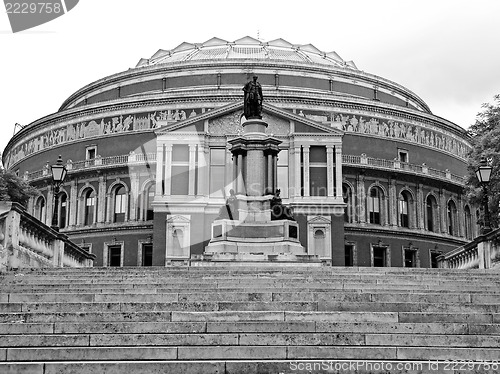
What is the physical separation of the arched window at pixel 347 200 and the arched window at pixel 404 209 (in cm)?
439

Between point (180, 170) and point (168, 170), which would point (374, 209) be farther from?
point (168, 170)

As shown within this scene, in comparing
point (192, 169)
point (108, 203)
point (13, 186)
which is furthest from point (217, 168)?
point (13, 186)

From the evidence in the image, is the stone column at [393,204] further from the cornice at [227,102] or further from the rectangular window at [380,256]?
the cornice at [227,102]

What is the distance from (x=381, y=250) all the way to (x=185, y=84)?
20452mm

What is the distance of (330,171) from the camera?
5112 cm

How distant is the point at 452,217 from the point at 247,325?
52.9 metres

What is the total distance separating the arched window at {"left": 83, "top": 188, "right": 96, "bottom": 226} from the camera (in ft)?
189

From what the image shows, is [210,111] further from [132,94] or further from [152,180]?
[132,94]

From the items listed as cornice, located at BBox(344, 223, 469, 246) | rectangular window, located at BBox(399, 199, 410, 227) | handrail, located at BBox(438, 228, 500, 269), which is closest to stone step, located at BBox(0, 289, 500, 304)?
handrail, located at BBox(438, 228, 500, 269)

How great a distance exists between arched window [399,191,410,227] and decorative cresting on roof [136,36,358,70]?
49.7 ft

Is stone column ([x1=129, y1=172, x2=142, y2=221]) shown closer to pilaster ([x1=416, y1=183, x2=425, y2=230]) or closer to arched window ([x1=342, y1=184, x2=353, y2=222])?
arched window ([x1=342, y1=184, x2=353, y2=222])

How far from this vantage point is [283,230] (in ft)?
95.9

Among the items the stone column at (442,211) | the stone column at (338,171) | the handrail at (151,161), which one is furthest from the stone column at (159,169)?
the stone column at (442,211)

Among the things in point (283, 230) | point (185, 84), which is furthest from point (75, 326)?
point (185, 84)
